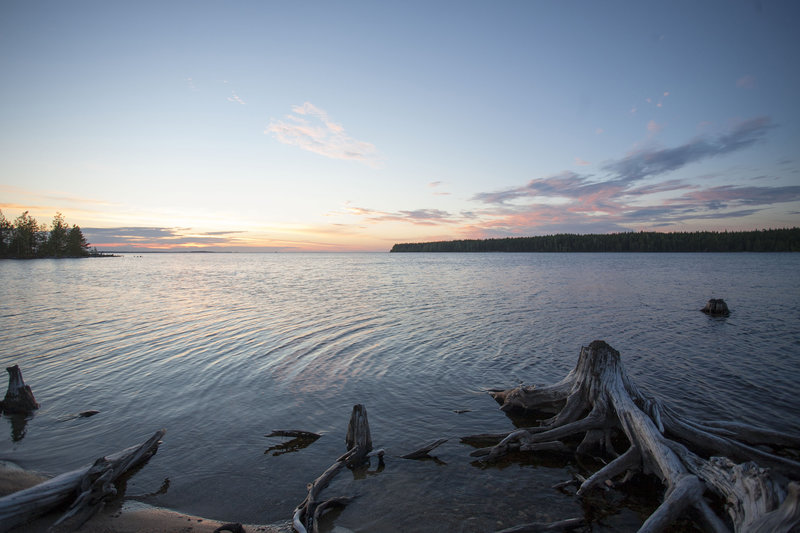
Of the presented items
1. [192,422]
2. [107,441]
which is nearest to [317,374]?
[192,422]

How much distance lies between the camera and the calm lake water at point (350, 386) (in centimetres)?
649

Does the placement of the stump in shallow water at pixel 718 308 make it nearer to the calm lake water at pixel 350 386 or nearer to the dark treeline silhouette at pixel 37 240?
the calm lake water at pixel 350 386

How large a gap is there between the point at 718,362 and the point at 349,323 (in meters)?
17.5

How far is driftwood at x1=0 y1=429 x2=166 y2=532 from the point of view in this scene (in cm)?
514

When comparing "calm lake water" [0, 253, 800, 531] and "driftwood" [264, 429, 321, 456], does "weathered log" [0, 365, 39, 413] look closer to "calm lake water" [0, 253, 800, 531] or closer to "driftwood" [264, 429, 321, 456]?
"calm lake water" [0, 253, 800, 531]

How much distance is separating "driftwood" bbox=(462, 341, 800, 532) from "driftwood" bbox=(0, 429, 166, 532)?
6684mm

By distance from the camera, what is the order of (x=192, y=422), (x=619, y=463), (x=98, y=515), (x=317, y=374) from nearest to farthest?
1. (x=98, y=515)
2. (x=619, y=463)
3. (x=192, y=422)
4. (x=317, y=374)

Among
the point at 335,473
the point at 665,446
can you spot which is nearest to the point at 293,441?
the point at 335,473

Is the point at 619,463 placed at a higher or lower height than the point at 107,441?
higher

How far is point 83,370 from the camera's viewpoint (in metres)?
13.2

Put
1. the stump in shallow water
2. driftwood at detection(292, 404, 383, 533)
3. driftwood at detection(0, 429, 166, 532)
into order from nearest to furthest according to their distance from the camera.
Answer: driftwood at detection(0, 429, 166, 532), driftwood at detection(292, 404, 383, 533), the stump in shallow water

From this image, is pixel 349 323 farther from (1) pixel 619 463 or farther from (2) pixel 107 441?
(1) pixel 619 463

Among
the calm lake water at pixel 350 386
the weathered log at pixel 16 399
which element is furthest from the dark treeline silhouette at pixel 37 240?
the weathered log at pixel 16 399

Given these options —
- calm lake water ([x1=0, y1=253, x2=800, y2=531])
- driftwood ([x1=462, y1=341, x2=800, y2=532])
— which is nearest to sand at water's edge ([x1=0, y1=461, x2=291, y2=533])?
calm lake water ([x1=0, y1=253, x2=800, y2=531])
